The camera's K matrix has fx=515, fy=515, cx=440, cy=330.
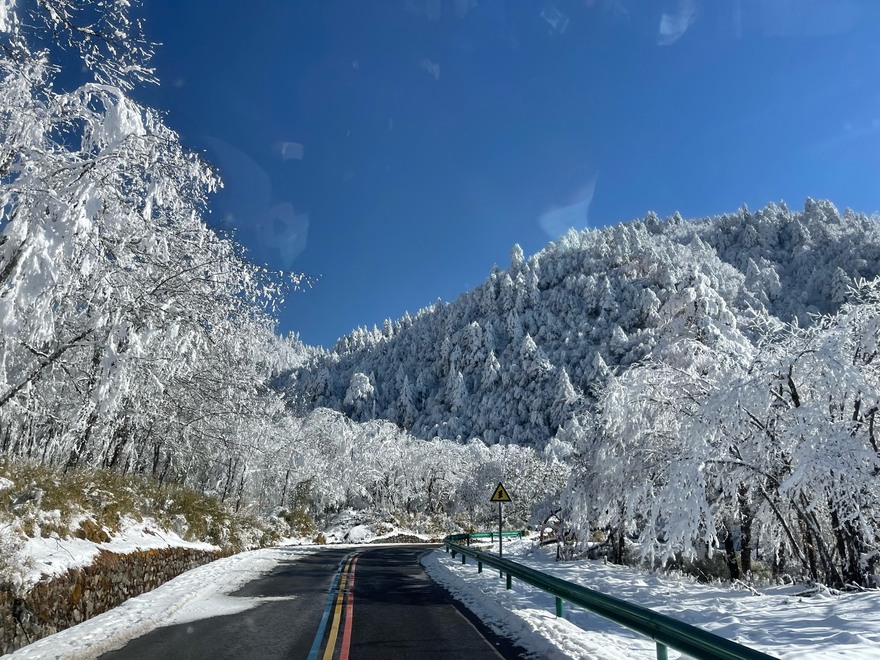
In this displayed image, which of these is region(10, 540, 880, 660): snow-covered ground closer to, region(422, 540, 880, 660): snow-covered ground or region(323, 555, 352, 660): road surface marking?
region(422, 540, 880, 660): snow-covered ground

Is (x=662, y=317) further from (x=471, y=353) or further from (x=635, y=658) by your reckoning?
(x=471, y=353)

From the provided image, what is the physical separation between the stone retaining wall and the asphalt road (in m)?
1.41

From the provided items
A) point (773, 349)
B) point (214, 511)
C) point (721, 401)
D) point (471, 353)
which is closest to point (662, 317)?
point (773, 349)

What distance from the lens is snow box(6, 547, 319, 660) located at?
730 centimetres

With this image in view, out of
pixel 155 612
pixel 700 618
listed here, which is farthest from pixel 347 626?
pixel 700 618

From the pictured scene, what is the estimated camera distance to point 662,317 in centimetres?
2194

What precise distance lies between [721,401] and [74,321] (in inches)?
509

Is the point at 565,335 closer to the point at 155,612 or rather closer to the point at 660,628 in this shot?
the point at 155,612

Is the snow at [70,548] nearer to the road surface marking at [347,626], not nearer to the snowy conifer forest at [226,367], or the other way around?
the snowy conifer forest at [226,367]

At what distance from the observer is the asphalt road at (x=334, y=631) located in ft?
24.8

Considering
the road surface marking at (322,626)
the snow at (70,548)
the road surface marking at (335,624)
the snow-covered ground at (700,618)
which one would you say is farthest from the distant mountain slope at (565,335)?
the snow at (70,548)

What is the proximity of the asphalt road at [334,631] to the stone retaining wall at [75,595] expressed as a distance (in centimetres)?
141

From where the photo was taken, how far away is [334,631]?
29.8 ft

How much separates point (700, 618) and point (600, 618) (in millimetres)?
1919
